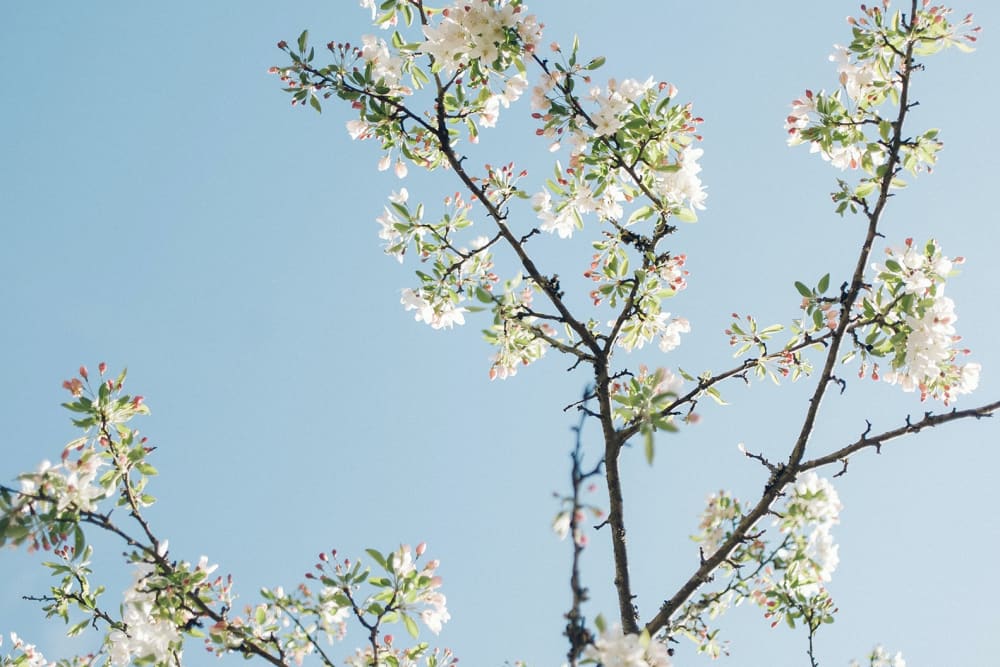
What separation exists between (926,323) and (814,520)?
1.05m

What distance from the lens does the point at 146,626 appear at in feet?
9.93

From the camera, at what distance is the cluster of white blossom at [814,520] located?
3.65m

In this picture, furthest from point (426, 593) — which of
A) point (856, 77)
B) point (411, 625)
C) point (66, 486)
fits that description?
point (856, 77)

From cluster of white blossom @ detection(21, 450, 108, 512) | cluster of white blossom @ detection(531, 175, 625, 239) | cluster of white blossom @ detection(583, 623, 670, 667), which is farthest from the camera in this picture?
cluster of white blossom @ detection(531, 175, 625, 239)

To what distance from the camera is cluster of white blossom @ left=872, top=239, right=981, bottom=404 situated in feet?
10.4

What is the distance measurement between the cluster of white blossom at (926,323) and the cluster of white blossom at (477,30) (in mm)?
1810

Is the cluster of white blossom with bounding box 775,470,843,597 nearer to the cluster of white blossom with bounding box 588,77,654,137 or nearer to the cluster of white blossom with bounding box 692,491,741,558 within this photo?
the cluster of white blossom with bounding box 692,491,741,558

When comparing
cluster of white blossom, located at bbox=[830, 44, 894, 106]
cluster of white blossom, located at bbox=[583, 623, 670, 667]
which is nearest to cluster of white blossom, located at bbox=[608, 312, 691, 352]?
cluster of white blossom, located at bbox=[830, 44, 894, 106]

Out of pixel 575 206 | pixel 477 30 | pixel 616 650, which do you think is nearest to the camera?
pixel 616 650

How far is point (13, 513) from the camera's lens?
8.71 feet

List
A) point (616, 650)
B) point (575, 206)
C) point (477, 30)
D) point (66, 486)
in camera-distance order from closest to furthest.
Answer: point (616, 650)
point (66, 486)
point (477, 30)
point (575, 206)

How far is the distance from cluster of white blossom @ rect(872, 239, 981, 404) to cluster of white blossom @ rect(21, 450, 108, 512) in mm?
3157

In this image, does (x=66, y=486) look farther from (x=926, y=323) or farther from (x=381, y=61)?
(x=926, y=323)

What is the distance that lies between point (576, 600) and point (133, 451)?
2.34 metres
